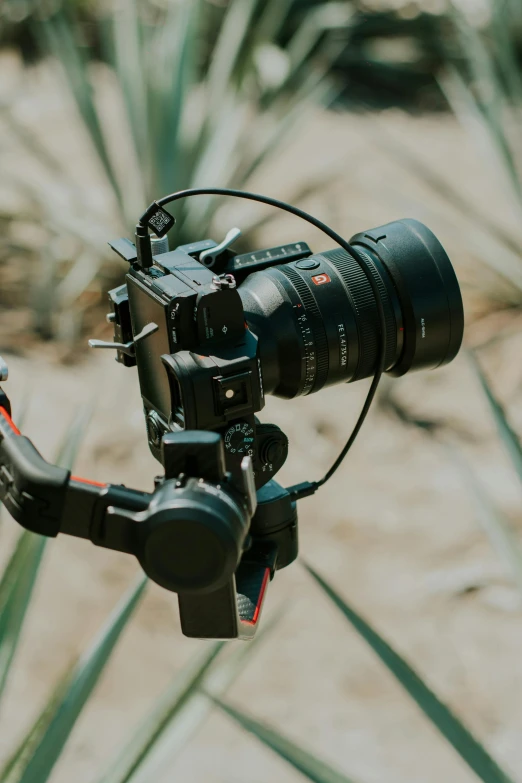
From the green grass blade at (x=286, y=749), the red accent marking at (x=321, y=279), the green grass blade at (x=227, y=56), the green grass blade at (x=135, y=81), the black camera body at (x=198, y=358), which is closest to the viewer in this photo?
the black camera body at (x=198, y=358)

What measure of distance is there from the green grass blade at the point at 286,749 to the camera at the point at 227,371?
0.21 m

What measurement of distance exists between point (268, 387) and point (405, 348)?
28 cm

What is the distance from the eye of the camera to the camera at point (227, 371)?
1.18 metres

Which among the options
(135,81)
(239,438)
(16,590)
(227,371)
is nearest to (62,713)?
(16,590)

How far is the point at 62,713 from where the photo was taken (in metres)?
1.83

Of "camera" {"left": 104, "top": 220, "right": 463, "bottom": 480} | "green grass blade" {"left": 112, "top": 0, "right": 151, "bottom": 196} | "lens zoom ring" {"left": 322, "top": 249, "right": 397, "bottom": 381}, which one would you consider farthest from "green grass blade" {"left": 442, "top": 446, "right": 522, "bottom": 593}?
"green grass blade" {"left": 112, "top": 0, "right": 151, "bottom": 196}

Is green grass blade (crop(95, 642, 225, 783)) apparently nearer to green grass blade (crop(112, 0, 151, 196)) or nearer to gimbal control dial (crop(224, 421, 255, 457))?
gimbal control dial (crop(224, 421, 255, 457))

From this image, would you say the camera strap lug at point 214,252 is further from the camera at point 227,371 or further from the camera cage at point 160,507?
the camera cage at point 160,507

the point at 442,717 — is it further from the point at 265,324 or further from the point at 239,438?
the point at 265,324

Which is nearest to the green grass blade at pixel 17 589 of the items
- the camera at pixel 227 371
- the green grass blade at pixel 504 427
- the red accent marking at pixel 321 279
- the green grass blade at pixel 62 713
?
the green grass blade at pixel 62 713

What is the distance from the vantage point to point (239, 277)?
189 cm

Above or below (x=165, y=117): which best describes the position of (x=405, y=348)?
above

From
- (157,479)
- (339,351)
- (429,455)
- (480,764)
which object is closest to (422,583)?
(429,455)

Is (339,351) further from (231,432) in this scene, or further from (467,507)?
(467,507)
